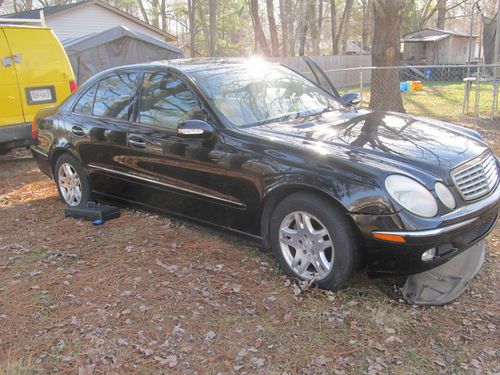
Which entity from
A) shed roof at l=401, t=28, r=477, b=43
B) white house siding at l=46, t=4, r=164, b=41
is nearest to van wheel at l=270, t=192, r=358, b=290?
white house siding at l=46, t=4, r=164, b=41

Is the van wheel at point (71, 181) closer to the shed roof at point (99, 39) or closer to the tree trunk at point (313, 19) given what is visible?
the shed roof at point (99, 39)

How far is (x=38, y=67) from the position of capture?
743cm

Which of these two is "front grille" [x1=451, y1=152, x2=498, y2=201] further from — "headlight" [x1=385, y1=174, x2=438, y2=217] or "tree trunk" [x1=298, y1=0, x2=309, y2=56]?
"tree trunk" [x1=298, y1=0, x2=309, y2=56]

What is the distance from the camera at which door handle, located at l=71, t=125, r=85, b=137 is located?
5078 mm

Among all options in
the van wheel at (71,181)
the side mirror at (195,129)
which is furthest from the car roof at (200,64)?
the van wheel at (71,181)

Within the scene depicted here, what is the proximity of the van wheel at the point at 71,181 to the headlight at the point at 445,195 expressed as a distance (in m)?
3.61

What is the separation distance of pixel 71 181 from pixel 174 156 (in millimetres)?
1887

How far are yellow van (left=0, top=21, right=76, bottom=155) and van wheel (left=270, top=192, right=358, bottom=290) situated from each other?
527cm

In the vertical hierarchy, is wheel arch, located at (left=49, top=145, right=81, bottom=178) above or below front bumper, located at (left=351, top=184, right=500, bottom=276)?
above

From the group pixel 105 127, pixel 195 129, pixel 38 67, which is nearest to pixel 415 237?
pixel 195 129

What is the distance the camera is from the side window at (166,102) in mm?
4145

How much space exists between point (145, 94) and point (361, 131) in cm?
202

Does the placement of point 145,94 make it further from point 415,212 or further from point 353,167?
point 415,212

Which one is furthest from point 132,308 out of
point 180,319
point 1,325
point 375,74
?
point 375,74
